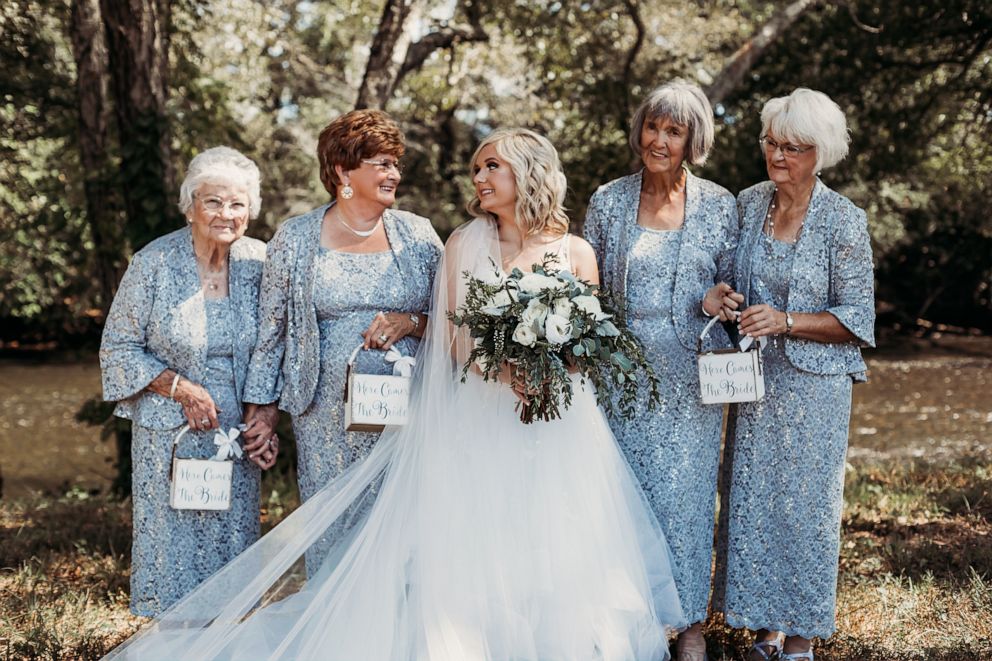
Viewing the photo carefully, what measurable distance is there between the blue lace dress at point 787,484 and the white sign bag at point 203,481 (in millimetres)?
2072

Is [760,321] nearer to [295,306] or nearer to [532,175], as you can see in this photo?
[532,175]

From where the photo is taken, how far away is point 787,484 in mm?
3998

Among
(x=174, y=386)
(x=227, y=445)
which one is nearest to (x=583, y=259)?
(x=227, y=445)

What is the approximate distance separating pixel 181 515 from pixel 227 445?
36cm

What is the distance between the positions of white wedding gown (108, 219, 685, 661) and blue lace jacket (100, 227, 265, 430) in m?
0.71

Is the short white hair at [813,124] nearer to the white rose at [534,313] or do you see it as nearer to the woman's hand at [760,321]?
the woman's hand at [760,321]

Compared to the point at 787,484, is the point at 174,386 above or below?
above

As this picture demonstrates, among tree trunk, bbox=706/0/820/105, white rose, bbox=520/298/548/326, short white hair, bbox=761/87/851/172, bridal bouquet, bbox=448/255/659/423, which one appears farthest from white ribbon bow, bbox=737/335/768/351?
tree trunk, bbox=706/0/820/105

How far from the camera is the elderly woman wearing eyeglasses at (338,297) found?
4.01 m

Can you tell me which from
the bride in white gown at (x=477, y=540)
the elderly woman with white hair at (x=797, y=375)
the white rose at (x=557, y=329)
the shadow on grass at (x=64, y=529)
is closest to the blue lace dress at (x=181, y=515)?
the bride in white gown at (x=477, y=540)

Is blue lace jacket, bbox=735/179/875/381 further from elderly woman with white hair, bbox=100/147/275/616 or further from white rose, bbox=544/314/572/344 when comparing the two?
elderly woman with white hair, bbox=100/147/275/616

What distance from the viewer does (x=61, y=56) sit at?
9.84 meters

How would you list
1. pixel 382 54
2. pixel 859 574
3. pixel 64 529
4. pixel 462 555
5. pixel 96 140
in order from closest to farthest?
pixel 462 555 < pixel 859 574 < pixel 64 529 < pixel 382 54 < pixel 96 140

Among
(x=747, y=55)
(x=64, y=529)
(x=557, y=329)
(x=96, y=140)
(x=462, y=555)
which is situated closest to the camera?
(x=557, y=329)
